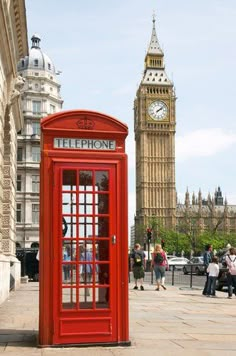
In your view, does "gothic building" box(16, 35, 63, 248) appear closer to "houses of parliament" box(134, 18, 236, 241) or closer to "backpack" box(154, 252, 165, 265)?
"backpack" box(154, 252, 165, 265)

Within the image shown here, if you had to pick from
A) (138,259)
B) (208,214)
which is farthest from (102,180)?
(208,214)

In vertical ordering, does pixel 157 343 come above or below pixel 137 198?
below

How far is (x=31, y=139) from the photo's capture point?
59.7 meters

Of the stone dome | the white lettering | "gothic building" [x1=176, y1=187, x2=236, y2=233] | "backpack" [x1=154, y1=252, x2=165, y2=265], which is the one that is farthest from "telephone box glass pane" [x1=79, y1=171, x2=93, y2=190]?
"gothic building" [x1=176, y1=187, x2=236, y2=233]

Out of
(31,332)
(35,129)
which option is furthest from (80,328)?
(35,129)

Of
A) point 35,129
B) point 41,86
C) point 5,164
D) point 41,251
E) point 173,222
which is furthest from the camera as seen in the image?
point 173,222

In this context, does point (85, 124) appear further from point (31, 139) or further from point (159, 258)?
point (31, 139)

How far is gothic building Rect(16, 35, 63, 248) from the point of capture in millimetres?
58812

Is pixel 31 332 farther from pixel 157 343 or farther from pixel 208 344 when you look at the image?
pixel 208 344

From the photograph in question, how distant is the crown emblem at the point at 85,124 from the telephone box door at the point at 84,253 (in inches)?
18.4

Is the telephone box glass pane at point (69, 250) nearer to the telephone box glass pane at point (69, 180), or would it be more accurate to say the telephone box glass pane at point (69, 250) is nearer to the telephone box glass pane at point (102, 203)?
the telephone box glass pane at point (102, 203)

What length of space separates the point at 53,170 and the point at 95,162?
51cm

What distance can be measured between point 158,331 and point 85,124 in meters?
3.08

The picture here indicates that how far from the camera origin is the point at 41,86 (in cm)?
6581
